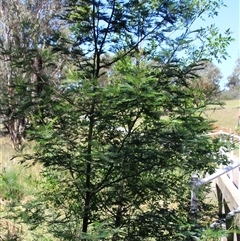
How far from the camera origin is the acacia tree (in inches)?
100

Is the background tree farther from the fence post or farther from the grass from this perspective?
the fence post

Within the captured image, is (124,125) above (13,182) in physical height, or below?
above

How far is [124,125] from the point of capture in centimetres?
273

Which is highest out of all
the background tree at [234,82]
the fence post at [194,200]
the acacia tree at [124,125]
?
the background tree at [234,82]

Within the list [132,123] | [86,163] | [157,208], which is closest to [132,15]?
[132,123]

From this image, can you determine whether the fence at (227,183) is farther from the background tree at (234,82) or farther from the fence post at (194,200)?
the background tree at (234,82)

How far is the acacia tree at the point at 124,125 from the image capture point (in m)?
2.54

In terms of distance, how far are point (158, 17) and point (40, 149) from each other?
137 centimetres

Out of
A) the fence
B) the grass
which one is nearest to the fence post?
the fence

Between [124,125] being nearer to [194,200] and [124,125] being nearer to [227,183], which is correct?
[194,200]

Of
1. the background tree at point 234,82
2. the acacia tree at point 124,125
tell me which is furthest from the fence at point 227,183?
the background tree at point 234,82

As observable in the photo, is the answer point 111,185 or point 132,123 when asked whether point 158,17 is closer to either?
point 132,123

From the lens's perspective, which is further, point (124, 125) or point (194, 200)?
point (194, 200)

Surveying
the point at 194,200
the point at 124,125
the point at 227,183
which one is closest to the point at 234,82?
the point at 227,183
